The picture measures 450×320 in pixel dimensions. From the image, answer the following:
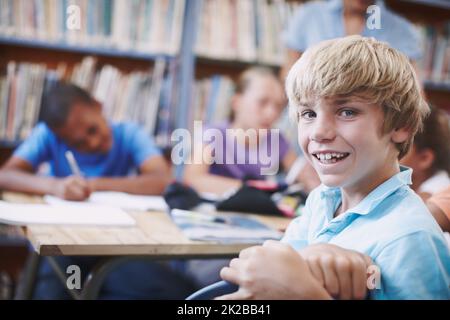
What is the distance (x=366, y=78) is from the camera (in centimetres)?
82

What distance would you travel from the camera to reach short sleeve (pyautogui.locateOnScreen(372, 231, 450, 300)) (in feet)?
2.36

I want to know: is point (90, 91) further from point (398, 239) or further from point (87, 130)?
point (398, 239)

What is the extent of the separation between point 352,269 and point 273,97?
4.62 ft

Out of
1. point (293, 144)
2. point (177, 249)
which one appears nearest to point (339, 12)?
point (293, 144)

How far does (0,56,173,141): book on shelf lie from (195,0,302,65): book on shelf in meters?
0.22

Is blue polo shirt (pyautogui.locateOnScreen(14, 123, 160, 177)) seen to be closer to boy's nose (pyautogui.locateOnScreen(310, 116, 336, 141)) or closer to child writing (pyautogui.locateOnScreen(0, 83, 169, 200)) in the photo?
child writing (pyautogui.locateOnScreen(0, 83, 169, 200))

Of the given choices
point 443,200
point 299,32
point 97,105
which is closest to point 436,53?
point 299,32

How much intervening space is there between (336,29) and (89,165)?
1060mm

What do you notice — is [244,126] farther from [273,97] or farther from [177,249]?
[177,249]

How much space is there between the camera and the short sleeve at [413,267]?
28.3 inches

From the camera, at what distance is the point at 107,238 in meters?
1.19

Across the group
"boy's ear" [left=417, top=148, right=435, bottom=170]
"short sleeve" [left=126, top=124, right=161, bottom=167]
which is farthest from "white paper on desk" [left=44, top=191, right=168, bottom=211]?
"boy's ear" [left=417, top=148, right=435, bottom=170]
